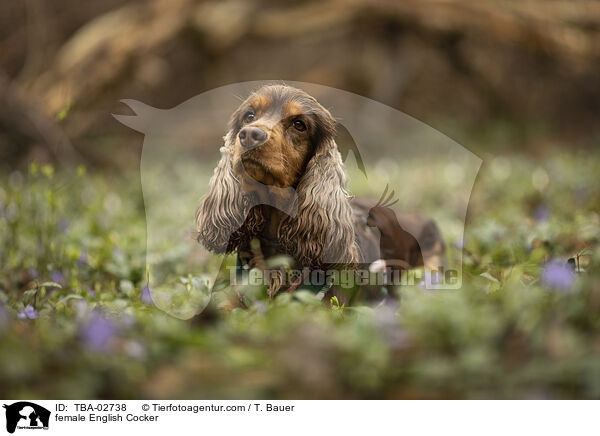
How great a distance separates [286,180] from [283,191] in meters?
0.07

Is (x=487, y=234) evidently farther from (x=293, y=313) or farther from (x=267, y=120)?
(x=293, y=313)

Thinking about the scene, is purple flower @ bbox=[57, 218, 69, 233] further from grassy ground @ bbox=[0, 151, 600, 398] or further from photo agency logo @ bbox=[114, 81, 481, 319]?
grassy ground @ bbox=[0, 151, 600, 398]

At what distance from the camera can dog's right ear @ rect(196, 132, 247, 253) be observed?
8.07 ft

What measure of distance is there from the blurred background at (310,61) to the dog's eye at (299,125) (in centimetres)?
133

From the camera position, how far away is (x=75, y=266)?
9.43 feet

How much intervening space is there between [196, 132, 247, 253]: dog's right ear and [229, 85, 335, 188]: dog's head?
7.6 inches

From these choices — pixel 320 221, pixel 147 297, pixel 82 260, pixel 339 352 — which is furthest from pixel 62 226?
pixel 339 352

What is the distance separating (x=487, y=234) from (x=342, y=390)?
7.57 ft

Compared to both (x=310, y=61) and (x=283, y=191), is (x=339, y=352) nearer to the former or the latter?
(x=283, y=191)

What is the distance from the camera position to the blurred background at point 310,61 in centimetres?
584

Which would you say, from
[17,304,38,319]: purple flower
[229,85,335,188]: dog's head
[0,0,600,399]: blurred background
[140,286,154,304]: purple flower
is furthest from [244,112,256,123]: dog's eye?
[17,304,38,319]: purple flower
